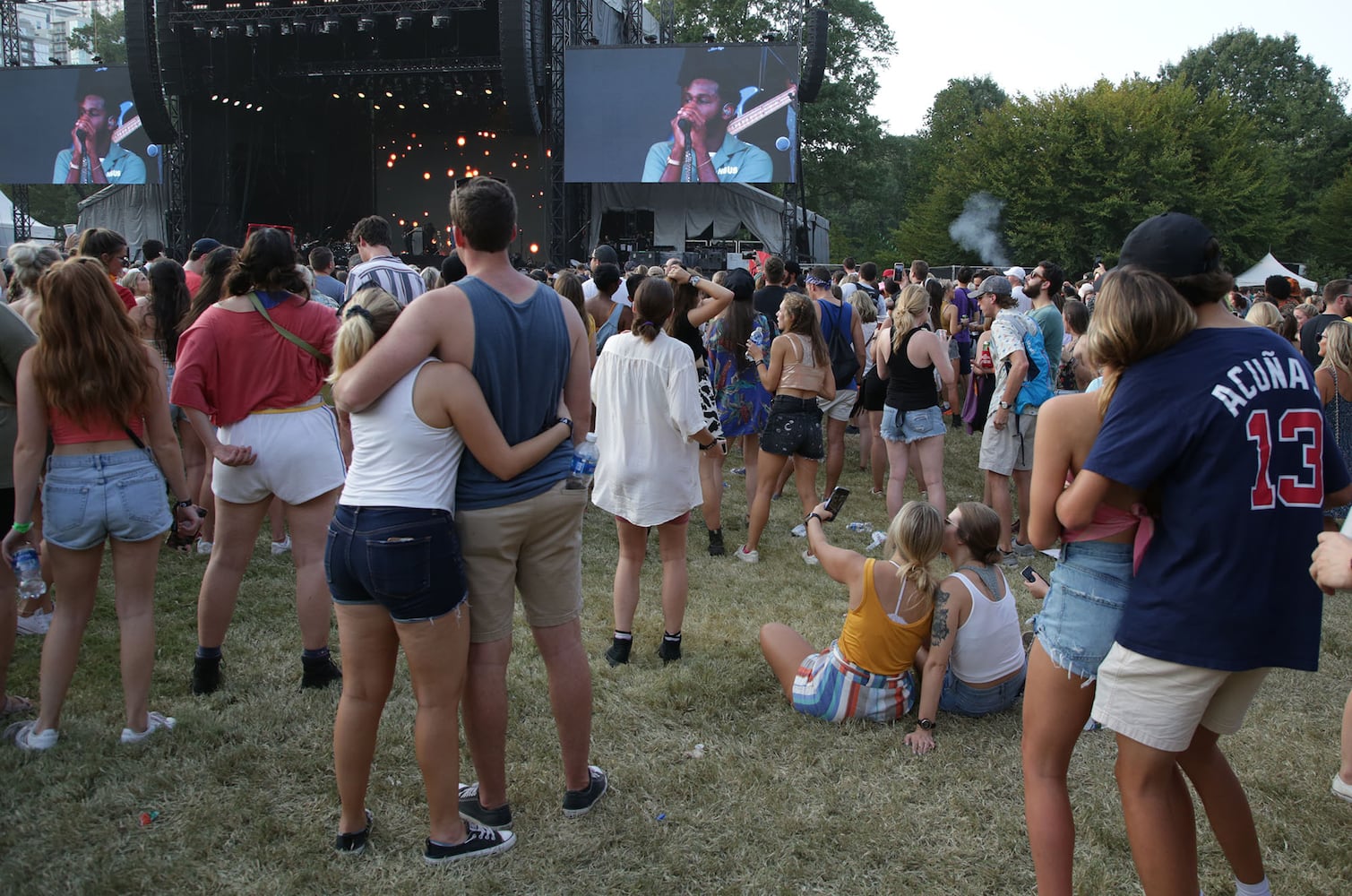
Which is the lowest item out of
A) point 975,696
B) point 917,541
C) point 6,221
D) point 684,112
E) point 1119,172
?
point 975,696

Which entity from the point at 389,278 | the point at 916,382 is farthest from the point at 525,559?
the point at 916,382

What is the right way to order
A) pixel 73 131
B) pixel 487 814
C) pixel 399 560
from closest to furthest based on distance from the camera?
pixel 399 560 < pixel 487 814 < pixel 73 131

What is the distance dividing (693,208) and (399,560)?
19698 millimetres

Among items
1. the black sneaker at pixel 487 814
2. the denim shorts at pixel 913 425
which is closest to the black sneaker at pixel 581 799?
the black sneaker at pixel 487 814

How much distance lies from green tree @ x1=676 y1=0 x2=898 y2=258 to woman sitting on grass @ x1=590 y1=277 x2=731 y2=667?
3153 cm

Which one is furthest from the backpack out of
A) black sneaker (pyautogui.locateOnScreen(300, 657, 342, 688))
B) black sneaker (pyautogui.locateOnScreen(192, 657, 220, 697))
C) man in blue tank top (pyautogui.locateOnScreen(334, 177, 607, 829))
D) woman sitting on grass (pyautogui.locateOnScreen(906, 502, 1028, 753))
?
black sneaker (pyautogui.locateOnScreen(192, 657, 220, 697))

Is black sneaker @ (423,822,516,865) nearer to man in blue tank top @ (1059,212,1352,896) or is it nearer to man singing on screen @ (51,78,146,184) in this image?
man in blue tank top @ (1059,212,1352,896)

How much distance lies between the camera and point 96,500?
3.01 metres

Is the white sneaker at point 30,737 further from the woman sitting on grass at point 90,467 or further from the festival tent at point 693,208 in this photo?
the festival tent at point 693,208

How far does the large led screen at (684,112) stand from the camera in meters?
18.1

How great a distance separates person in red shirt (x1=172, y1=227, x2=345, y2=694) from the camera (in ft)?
11.1

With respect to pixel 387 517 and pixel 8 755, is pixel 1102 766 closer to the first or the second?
pixel 387 517

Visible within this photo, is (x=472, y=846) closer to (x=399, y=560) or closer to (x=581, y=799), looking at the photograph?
(x=581, y=799)

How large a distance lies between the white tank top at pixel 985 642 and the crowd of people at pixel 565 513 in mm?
12
